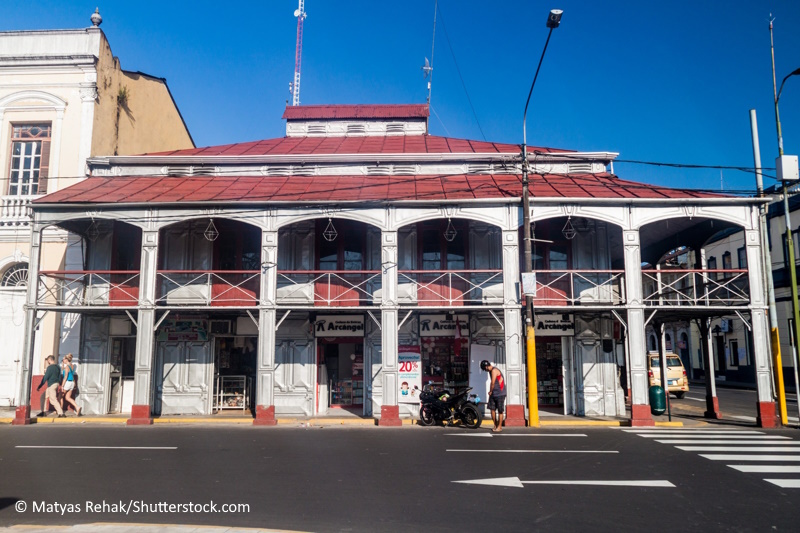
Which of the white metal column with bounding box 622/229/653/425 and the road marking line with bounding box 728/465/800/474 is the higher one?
the white metal column with bounding box 622/229/653/425

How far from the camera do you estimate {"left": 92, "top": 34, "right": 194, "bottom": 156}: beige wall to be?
861 inches

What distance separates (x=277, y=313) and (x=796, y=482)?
1347 cm

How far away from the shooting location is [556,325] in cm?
1867

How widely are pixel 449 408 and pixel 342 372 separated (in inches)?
184

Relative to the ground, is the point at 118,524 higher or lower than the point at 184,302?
lower

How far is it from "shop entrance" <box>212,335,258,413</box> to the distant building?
4.91 meters

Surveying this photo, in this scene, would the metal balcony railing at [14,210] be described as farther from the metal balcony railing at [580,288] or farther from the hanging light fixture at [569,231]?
the hanging light fixture at [569,231]

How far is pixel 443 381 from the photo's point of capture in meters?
18.9

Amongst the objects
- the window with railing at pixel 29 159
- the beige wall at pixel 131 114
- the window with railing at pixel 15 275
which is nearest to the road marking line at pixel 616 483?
the window with railing at pixel 15 275

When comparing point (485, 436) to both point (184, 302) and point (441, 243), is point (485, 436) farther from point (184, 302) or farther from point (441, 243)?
point (184, 302)

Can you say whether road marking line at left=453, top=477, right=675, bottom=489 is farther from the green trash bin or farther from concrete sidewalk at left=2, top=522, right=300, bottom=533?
the green trash bin

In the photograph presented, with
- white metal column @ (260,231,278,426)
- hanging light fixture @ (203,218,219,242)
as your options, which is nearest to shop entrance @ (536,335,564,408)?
white metal column @ (260,231,278,426)

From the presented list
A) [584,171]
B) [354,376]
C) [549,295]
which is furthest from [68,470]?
[584,171]

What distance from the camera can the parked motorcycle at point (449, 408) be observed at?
15500 millimetres
